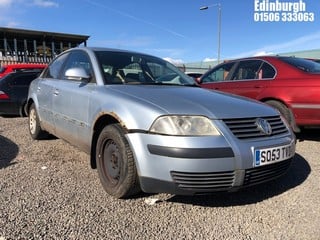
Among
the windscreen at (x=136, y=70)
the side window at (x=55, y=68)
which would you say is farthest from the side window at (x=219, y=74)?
the side window at (x=55, y=68)

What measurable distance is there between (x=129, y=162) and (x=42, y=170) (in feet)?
5.59

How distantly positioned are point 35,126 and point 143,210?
3410 millimetres

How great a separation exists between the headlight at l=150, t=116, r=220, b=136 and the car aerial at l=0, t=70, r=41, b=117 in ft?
22.3

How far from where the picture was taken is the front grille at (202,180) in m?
2.90

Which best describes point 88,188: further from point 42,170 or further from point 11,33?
point 11,33

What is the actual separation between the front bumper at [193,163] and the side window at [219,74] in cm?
401

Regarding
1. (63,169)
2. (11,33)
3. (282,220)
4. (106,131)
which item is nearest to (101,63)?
(106,131)

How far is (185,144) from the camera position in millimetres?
2855

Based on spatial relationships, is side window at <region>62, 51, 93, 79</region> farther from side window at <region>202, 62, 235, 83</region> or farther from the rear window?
the rear window

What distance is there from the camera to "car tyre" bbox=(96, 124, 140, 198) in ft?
10.3

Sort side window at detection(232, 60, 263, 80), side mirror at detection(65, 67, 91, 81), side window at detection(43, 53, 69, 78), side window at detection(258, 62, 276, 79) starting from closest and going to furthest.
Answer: side mirror at detection(65, 67, 91, 81) → side window at detection(43, 53, 69, 78) → side window at detection(258, 62, 276, 79) → side window at detection(232, 60, 263, 80)

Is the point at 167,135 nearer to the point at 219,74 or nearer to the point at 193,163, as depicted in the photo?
the point at 193,163

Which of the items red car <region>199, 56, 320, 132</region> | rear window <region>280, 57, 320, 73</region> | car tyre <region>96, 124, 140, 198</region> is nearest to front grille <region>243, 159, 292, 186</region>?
car tyre <region>96, 124, 140, 198</region>

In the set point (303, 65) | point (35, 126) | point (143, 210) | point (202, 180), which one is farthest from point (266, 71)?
point (35, 126)
